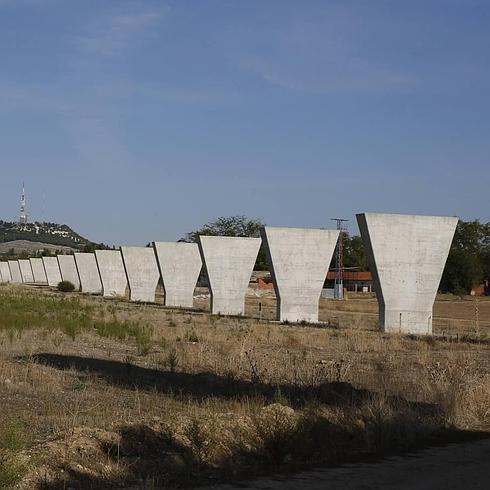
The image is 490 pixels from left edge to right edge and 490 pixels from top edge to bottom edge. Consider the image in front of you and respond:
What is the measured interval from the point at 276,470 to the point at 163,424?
61.8 inches

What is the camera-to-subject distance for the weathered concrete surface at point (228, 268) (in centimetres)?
4534

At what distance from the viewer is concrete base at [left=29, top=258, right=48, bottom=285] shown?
370 feet

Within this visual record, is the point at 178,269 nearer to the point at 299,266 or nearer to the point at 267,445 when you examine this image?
the point at 299,266

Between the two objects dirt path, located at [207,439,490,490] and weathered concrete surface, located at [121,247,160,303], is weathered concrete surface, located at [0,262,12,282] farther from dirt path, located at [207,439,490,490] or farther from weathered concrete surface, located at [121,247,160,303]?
dirt path, located at [207,439,490,490]

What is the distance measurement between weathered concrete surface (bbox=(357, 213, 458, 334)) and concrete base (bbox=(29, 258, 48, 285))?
3321 inches

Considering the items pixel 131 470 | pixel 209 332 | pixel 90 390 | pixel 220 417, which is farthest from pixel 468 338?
pixel 131 470

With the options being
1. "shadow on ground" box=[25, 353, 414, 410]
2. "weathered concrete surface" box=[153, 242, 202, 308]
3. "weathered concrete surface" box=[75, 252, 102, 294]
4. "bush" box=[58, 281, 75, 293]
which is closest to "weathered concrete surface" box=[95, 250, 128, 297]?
"weathered concrete surface" box=[75, 252, 102, 294]

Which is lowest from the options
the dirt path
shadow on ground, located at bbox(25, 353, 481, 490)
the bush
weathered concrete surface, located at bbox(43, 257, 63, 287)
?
the dirt path

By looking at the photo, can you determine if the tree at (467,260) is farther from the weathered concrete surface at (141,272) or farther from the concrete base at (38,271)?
the concrete base at (38,271)

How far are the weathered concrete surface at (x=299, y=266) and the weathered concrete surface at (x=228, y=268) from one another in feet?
23.7

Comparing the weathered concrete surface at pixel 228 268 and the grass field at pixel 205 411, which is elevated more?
the weathered concrete surface at pixel 228 268

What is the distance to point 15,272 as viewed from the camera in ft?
405

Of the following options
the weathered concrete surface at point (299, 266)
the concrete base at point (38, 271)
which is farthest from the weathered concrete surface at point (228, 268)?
the concrete base at point (38, 271)

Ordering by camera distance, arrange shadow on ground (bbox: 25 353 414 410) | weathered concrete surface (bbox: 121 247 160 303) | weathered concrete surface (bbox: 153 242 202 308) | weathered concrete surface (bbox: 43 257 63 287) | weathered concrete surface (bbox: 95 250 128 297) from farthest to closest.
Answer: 1. weathered concrete surface (bbox: 43 257 63 287)
2. weathered concrete surface (bbox: 95 250 128 297)
3. weathered concrete surface (bbox: 121 247 160 303)
4. weathered concrete surface (bbox: 153 242 202 308)
5. shadow on ground (bbox: 25 353 414 410)
